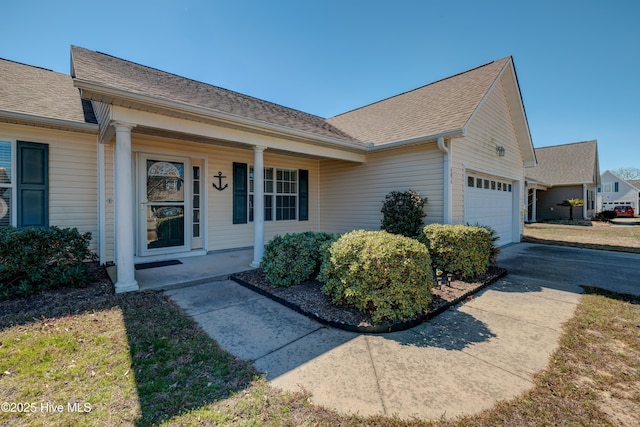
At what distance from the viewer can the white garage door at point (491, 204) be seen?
7.34 meters

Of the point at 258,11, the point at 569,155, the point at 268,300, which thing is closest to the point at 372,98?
the point at 258,11

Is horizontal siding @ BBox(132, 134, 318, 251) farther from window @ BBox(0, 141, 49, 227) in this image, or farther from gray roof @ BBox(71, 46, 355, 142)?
window @ BBox(0, 141, 49, 227)


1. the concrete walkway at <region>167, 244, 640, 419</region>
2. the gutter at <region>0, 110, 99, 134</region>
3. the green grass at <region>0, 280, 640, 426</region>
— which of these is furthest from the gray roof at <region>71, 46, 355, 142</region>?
the concrete walkway at <region>167, 244, 640, 419</region>

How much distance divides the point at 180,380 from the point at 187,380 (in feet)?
0.18

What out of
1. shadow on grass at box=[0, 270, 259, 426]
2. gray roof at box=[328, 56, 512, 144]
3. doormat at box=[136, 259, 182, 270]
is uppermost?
gray roof at box=[328, 56, 512, 144]

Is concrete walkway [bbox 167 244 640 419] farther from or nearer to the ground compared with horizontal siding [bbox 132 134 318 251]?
nearer to the ground

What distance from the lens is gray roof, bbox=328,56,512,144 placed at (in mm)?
6621

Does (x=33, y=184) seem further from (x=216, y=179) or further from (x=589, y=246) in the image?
(x=589, y=246)

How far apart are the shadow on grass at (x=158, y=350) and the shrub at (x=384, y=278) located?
61.4 inches

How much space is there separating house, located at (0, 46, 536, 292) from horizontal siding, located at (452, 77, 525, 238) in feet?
0.20

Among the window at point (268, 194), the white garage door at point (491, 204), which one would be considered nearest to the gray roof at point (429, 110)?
the white garage door at point (491, 204)

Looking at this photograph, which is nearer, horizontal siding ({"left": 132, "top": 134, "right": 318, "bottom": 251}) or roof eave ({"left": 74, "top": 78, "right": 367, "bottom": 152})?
roof eave ({"left": 74, "top": 78, "right": 367, "bottom": 152})

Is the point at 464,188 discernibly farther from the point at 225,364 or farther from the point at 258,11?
the point at 258,11

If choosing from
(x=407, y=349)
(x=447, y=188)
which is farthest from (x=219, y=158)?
(x=407, y=349)
